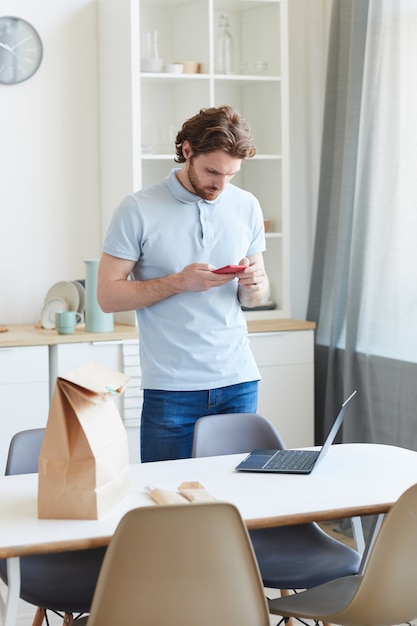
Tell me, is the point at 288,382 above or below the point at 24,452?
below

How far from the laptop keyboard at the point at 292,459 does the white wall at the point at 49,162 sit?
2.13 meters

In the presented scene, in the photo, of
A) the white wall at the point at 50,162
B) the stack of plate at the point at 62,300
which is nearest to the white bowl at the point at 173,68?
the white wall at the point at 50,162

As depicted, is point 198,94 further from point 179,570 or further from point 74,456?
point 179,570

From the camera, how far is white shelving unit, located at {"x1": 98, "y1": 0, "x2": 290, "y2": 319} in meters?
4.36

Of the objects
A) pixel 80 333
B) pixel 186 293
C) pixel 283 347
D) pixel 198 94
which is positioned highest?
pixel 198 94

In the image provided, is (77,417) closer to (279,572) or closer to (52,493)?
(52,493)

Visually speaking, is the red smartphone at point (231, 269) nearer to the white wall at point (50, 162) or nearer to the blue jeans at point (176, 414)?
the blue jeans at point (176, 414)

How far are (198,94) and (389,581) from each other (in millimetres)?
2841

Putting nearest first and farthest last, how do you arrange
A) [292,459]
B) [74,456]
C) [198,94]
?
[74,456]
[292,459]
[198,94]

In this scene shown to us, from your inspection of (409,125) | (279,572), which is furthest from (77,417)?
(409,125)

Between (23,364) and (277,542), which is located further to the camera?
(23,364)

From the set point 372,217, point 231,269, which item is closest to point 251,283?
point 231,269

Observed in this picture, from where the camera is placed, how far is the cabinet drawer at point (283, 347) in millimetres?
4332

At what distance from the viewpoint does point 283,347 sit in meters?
4.38
